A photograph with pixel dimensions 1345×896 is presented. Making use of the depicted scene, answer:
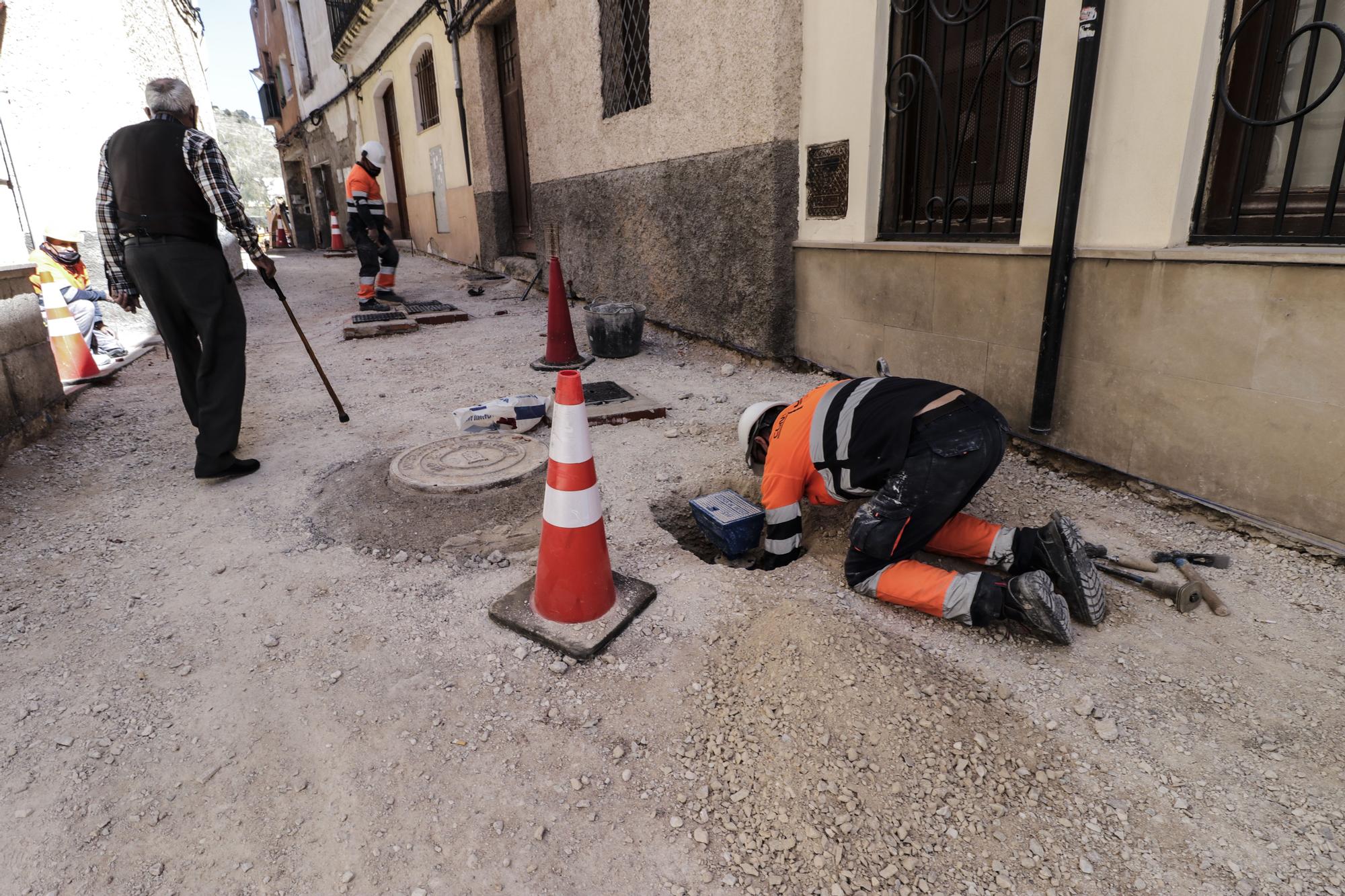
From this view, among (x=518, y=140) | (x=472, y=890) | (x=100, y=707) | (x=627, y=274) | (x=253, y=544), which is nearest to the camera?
(x=472, y=890)

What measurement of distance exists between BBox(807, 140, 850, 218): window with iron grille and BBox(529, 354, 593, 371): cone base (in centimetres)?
194

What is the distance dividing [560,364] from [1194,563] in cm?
400

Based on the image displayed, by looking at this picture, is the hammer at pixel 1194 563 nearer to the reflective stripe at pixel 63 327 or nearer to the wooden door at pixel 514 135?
the reflective stripe at pixel 63 327

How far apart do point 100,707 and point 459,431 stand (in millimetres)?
2175

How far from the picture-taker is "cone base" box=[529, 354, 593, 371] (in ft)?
17.0

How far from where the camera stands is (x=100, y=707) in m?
1.83

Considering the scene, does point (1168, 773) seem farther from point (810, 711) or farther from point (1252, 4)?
point (1252, 4)

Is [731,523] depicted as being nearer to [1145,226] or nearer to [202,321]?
[1145,226]

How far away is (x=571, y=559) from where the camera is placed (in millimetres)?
2076

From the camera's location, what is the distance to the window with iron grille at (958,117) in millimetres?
3207

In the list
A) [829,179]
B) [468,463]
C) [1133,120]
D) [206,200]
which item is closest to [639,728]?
[468,463]

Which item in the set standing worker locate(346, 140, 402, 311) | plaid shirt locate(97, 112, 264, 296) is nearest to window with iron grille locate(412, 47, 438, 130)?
standing worker locate(346, 140, 402, 311)

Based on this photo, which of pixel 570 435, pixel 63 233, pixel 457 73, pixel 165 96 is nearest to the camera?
pixel 570 435

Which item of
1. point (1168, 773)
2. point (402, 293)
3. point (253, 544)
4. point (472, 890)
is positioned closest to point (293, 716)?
point (472, 890)
